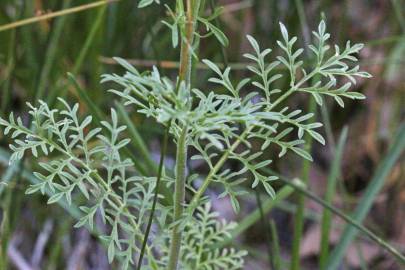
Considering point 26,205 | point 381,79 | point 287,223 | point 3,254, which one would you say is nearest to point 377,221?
point 287,223

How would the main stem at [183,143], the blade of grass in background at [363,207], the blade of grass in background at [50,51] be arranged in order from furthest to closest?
the blade of grass in background at [50,51]
the blade of grass in background at [363,207]
the main stem at [183,143]

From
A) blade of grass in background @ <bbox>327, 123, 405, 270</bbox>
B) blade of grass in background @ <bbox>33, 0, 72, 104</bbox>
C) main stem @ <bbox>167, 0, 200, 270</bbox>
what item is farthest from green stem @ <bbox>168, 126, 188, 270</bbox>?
blade of grass in background @ <bbox>33, 0, 72, 104</bbox>

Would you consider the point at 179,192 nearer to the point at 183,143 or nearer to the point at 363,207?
the point at 183,143

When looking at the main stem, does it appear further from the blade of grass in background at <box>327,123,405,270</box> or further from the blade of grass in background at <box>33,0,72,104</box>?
the blade of grass in background at <box>33,0,72,104</box>

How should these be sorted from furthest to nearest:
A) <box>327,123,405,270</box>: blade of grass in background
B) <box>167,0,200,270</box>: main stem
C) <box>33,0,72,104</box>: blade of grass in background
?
<box>33,0,72,104</box>: blade of grass in background, <box>327,123,405,270</box>: blade of grass in background, <box>167,0,200,270</box>: main stem

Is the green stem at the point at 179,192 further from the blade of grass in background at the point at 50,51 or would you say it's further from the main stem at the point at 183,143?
the blade of grass in background at the point at 50,51

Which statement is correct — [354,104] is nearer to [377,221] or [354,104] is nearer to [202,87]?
[377,221]

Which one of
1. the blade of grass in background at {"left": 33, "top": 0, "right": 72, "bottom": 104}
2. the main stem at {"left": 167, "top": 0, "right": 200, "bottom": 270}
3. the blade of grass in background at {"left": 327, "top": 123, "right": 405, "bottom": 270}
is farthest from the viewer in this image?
the blade of grass in background at {"left": 33, "top": 0, "right": 72, "bottom": 104}

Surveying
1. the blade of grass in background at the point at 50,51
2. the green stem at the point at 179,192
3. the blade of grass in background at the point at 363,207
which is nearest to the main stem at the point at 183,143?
the green stem at the point at 179,192
